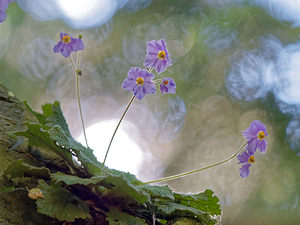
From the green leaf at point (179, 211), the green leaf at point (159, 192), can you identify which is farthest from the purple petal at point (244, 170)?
the green leaf at point (159, 192)

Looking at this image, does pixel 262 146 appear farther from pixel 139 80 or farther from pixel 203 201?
pixel 139 80

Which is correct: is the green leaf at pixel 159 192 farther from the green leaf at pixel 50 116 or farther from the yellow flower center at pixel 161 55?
the green leaf at pixel 50 116

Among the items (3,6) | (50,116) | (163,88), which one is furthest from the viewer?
(50,116)

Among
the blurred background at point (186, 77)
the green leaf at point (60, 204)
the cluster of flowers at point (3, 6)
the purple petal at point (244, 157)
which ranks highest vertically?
the blurred background at point (186, 77)

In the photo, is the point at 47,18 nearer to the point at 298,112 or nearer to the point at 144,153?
the point at 144,153

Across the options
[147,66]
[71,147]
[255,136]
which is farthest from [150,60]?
[255,136]

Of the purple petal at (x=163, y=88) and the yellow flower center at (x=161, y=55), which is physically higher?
the yellow flower center at (x=161, y=55)
